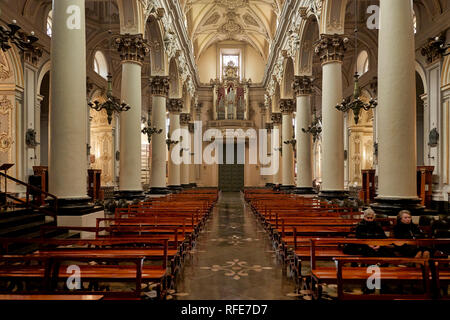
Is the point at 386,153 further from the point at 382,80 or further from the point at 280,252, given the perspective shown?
the point at 280,252

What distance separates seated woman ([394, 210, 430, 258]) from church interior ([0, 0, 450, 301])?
22mm

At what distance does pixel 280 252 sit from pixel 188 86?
22529 mm

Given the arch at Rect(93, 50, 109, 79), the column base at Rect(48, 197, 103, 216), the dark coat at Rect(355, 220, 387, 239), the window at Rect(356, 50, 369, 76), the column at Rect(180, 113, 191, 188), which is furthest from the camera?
the column at Rect(180, 113, 191, 188)

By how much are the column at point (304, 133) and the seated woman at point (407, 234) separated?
12.1 meters

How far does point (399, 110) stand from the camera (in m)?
7.20

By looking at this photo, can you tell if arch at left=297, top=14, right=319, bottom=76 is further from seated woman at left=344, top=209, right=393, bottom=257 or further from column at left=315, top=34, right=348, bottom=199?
seated woman at left=344, top=209, right=393, bottom=257

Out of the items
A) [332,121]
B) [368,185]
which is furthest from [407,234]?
[368,185]

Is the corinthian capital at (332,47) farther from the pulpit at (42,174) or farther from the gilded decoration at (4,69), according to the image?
the gilded decoration at (4,69)

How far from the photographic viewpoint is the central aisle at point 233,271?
4660 mm

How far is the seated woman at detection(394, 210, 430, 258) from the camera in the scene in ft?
14.9

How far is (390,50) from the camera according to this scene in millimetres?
7305

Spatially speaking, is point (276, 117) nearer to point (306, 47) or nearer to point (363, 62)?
point (363, 62)

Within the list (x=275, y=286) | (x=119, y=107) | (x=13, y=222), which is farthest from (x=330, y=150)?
(x=13, y=222)

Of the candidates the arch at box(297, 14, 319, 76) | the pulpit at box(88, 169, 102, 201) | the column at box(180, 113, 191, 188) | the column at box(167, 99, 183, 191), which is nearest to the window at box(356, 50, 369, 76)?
the arch at box(297, 14, 319, 76)
